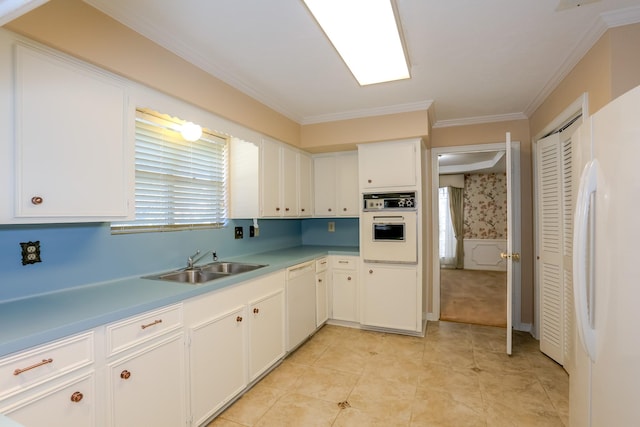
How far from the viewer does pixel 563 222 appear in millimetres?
2717

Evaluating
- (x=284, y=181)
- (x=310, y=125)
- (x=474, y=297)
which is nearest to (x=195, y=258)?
(x=284, y=181)

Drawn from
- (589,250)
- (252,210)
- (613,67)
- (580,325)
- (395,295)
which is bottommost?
(395,295)

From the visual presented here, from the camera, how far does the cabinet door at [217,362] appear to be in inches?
74.1

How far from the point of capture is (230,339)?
2.16 m

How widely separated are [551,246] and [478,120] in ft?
5.58

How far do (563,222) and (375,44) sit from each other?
2242mm

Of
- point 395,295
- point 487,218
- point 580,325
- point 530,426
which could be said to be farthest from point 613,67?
point 487,218

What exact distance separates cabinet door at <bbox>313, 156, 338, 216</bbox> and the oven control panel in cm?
58

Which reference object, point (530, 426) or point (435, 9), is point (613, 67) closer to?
point (435, 9)

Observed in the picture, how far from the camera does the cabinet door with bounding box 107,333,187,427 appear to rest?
1.45m

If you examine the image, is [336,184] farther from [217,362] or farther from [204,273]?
[217,362]

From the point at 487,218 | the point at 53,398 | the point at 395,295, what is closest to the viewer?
the point at 53,398

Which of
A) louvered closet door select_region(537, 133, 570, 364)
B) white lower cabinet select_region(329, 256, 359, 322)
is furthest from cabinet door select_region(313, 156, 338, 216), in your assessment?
louvered closet door select_region(537, 133, 570, 364)

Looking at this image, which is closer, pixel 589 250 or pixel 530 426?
pixel 589 250
